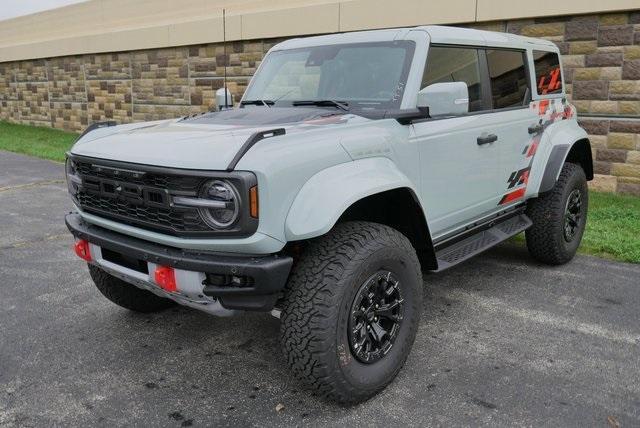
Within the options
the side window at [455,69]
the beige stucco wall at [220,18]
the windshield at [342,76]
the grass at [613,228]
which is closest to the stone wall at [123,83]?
the beige stucco wall at [220,18]

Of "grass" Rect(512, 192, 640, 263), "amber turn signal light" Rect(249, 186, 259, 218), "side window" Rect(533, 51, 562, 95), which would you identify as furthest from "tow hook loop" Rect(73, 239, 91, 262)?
"grass" Rect(512, 192, 640, 263)

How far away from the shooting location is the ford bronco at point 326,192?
2.57 m

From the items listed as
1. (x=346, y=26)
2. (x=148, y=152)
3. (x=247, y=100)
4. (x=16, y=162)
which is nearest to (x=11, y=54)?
(x=16, y=162)

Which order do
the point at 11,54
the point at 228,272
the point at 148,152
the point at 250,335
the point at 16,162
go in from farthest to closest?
the point at 11,54 < the point at 16,162 < the point at 250,335 < the point at 148,152 < the point at 228,272

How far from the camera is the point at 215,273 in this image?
2.54m

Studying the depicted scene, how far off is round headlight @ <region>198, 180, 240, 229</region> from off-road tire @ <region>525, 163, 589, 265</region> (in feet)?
10.3

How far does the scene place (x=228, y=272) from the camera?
2516 mm

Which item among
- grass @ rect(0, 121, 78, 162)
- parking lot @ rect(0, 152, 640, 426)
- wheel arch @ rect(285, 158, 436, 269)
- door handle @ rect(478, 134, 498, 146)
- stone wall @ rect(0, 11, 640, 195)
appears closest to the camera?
wheel arch @ rect(285, 158, 436, 269)

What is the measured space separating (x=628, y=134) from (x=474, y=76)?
4095 mm

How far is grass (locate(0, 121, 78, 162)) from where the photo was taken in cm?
1248

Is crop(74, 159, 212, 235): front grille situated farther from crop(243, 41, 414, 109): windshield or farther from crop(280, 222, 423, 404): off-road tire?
crop(243, 41, 414, 109): windshield

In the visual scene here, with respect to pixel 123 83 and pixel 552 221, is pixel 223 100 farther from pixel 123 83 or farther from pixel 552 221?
pixel 123 83

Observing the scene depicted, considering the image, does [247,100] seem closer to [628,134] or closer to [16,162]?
[628,134]

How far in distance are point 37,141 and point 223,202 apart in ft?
46.2
